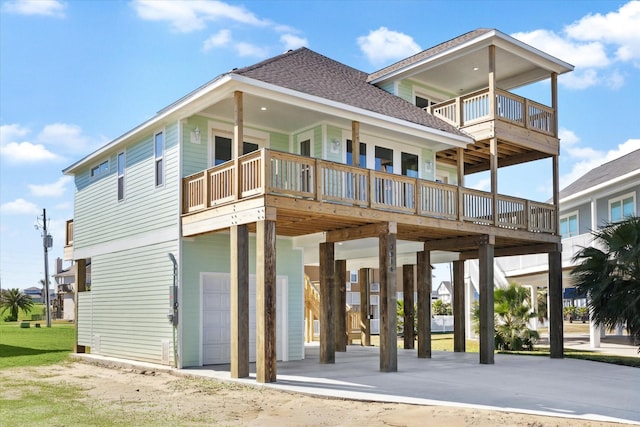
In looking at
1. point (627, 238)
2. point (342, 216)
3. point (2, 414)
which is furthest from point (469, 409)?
point (627, 238)

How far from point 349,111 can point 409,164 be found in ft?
16.6

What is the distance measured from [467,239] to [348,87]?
579cm

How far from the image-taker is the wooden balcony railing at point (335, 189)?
15492 mm

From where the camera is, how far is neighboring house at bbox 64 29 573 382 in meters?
15.9

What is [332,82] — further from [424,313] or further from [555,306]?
[555,306]

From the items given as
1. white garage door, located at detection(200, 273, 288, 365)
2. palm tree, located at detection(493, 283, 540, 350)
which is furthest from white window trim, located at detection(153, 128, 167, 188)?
palm tree, located at detection(493, 283, 540, 350)

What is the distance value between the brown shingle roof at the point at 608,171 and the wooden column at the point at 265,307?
1715 centimetres

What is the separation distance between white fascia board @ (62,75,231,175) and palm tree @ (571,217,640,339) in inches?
482

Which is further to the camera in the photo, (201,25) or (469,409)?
(201,25)

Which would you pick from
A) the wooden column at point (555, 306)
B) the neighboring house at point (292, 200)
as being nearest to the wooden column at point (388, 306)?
the neighboring house at point (292, 200)

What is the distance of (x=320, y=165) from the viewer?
16.1 meters

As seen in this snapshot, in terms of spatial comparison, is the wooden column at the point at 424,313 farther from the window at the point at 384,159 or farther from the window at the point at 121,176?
the window at the point at 121,176

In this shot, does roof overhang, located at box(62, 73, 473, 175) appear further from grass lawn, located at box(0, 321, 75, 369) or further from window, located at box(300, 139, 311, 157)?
grass lawn, located at box(0, 321, 75, 369)

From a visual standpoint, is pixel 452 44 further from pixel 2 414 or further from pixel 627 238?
pixel 2 414
